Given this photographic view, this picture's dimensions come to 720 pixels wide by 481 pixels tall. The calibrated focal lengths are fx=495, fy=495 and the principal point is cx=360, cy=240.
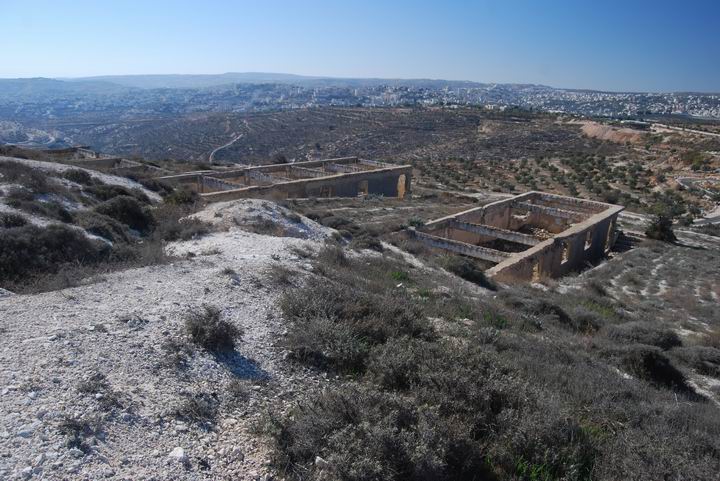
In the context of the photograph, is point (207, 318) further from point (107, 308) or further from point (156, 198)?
point (156, 198)

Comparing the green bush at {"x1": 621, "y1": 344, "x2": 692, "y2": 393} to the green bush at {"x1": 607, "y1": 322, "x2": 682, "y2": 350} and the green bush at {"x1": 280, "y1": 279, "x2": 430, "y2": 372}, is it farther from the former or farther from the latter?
the green bush at {"x1": 280, "y1": 279, "x2": 430, "y2": 372}

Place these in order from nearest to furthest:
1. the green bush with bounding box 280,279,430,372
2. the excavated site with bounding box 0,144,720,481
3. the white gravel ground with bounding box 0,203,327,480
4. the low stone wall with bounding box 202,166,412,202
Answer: the white gravel ground with bounding box 0,203,327,480 → the excavated site with bounding box 0,144,720,481 → the green bush with bounding box 280,279,430,372 → the low stone wall with bounding box 202,166,412,202

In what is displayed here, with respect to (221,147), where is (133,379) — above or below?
above

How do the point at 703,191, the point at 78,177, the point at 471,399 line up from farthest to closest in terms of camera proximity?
the point at 703,191 < the point at 78,177 < the point at 471,399

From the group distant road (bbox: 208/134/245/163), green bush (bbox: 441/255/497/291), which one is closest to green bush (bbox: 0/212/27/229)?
green bush (bbox: 441/255/497/291)

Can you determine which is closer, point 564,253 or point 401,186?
point 564,253

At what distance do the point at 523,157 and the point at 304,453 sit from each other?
44009 millimetres

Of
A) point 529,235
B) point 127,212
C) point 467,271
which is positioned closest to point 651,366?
point 467,271

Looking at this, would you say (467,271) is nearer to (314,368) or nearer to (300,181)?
(314,368)

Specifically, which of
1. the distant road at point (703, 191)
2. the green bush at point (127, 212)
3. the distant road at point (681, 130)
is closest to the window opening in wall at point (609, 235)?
the distant road at point (703, 191)

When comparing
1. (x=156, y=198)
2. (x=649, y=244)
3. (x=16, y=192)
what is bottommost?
(x=649, y=244)

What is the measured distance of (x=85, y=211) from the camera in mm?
10648

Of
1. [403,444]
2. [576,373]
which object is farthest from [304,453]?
[576,373]

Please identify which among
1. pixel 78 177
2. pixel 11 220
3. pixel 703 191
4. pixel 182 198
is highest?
pixel 11 220
